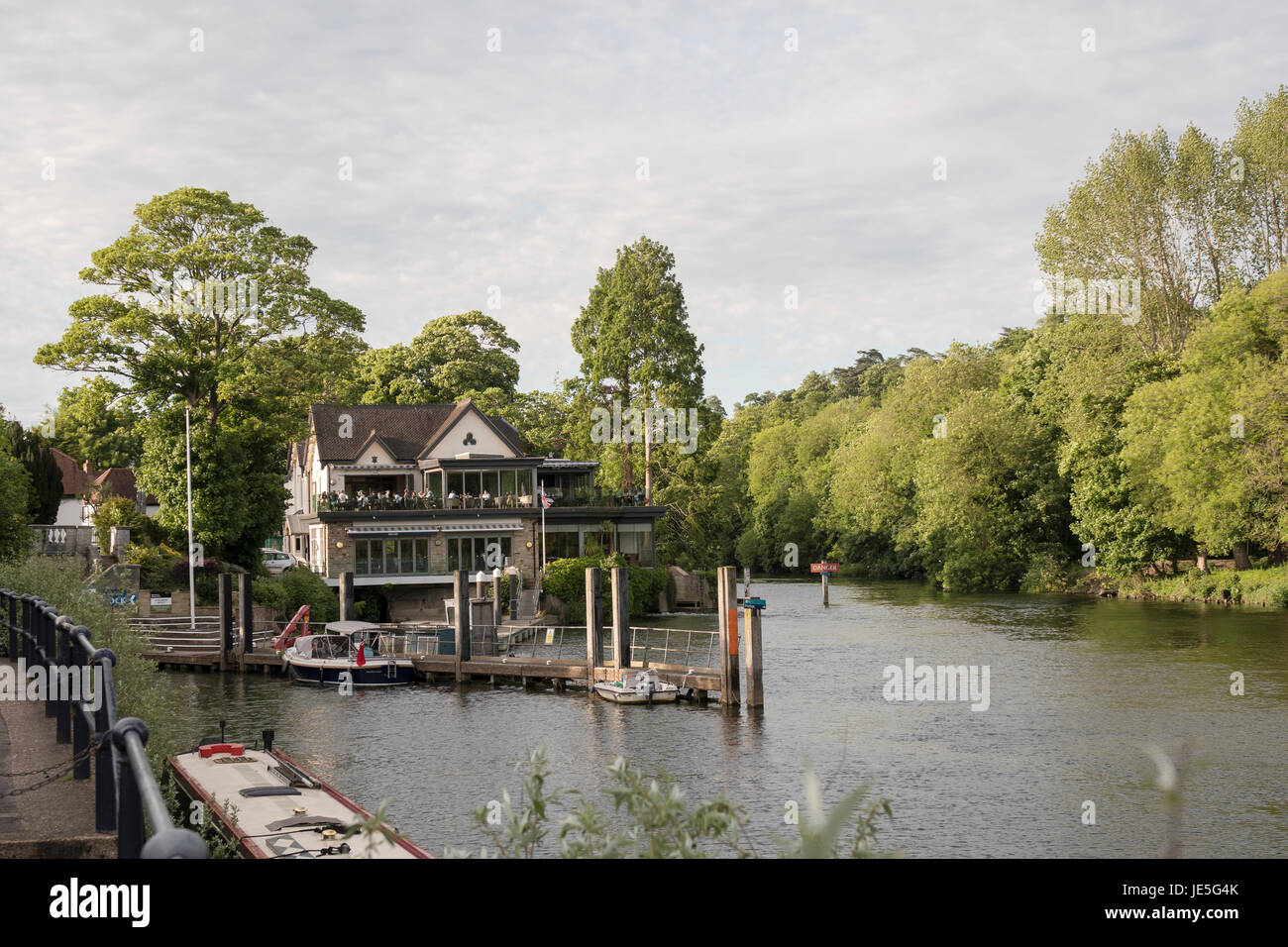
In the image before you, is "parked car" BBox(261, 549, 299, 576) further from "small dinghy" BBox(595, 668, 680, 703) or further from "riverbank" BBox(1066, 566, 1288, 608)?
"riverbank" BBox(1066, 566, 1288, 608)

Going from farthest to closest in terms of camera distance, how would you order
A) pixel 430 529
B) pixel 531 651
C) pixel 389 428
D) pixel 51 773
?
pixel 389 428, pixel 430 529, pixel 531 651, pixel 51 773

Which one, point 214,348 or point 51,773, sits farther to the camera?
point 214,348

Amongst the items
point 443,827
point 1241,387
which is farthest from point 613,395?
point 443,827

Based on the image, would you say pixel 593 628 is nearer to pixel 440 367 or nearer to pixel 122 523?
pixel 122 523

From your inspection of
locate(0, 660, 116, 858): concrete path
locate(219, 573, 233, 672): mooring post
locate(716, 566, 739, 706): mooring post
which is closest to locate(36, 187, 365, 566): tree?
locate(219, 573, 233, 672): mooring post

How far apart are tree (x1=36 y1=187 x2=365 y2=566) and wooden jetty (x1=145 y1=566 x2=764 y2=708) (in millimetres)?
8018

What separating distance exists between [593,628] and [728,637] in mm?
5889

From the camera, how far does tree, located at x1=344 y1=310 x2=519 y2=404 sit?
85062mm

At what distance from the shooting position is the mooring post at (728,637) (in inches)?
1159

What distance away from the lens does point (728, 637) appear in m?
30.2

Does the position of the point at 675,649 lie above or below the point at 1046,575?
below

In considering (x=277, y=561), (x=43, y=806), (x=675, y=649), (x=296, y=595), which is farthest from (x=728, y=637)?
(x=277, y=561)

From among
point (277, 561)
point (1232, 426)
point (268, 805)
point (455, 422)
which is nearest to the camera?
point (268, 805)
